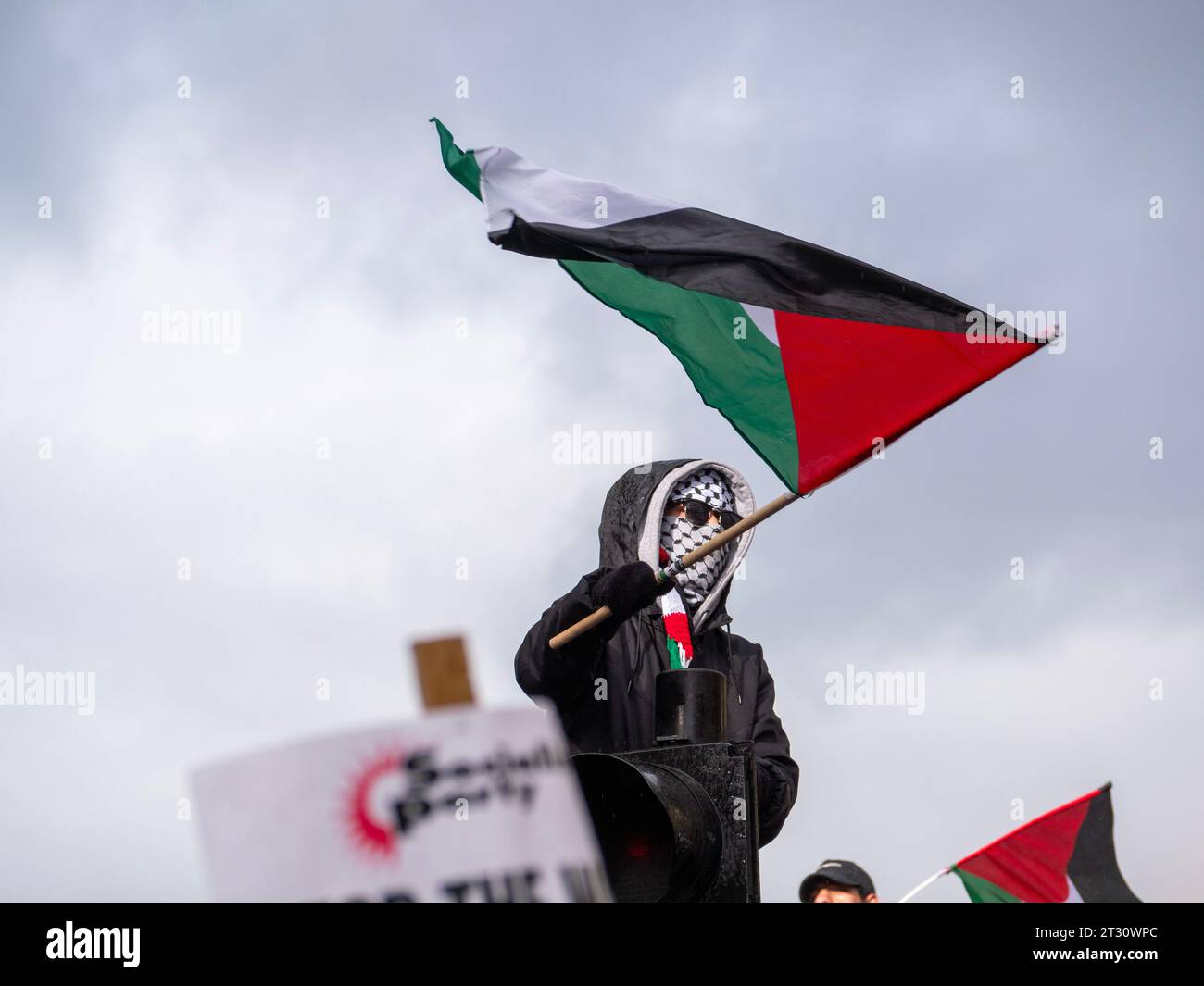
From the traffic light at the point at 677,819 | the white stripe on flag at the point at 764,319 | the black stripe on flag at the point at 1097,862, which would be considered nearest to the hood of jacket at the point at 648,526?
the white stripe on flag at the point at 764,319

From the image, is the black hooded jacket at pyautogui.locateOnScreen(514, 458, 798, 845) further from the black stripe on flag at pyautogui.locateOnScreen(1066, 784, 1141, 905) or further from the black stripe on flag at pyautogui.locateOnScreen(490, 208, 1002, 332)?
the black stripe on flag at pyautogui.locateOnScreen(1066, 784, 1141, 905)

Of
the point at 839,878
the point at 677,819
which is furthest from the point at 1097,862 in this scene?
the point at 677,819

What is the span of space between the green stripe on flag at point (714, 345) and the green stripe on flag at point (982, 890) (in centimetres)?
380

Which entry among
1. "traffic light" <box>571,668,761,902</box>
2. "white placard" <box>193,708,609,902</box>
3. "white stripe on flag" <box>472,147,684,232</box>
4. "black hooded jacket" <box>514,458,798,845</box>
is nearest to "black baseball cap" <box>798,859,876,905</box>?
"black hooded jacket" <box>514,458,798,845</box>

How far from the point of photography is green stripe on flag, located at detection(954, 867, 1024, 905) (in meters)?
7.80

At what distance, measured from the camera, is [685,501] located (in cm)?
554

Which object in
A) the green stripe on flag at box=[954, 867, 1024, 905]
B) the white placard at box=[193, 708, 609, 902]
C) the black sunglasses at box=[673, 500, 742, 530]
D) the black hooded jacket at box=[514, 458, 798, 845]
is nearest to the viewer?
the white placard at box=[193, 708, 609, 902]

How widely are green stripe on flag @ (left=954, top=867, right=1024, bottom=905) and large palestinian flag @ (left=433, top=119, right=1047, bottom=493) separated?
3.78m

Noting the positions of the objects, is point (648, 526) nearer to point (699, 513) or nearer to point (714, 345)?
point (699, 513)

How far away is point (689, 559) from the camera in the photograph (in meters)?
4.62

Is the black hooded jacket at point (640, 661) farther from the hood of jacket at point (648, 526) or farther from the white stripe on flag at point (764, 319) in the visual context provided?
the white stripe on flag at point (764, 319)
